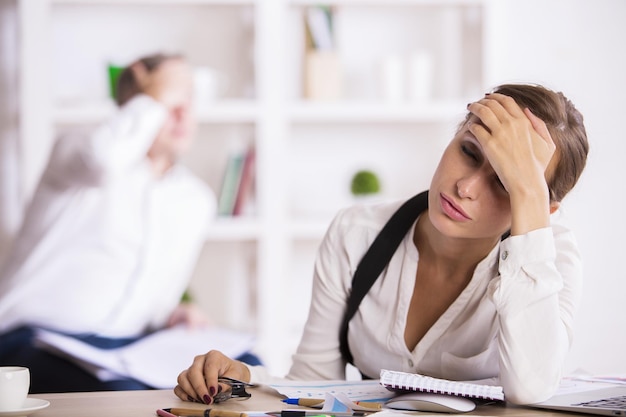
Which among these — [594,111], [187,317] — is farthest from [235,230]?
[594,111]

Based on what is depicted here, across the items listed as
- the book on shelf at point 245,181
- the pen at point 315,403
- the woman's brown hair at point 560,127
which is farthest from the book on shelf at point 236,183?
the pen at point 315,403

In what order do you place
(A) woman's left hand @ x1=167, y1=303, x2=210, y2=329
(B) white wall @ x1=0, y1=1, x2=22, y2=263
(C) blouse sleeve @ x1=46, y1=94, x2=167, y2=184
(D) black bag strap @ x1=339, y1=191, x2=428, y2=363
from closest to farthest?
(D) black bag strap @ x1=339, y1=191, x2=428, y2=363, (C) blouse sleeve @ x1=46, y1=94, x2=167, y2=184, (A) woman's left hand @ x1=167, y1=303, x2=210, y2=329, (B) white wall @ x1=0, y1=1, x2=22, y2=263

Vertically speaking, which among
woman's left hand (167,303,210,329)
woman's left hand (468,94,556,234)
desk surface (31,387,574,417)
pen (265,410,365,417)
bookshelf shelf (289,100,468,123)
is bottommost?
woman's left hand (167,303,210,329)

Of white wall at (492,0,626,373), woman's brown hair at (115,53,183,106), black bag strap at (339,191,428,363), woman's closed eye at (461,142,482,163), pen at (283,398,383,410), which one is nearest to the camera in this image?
pen at (283,398,383,410)

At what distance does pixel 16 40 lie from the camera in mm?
3555

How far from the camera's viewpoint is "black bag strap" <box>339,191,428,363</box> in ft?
4.92

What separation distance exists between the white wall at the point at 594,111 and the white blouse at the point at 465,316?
95.9 inches

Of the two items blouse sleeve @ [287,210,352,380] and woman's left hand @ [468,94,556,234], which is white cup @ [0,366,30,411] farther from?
woman's left hand @ [468,94,556,234]

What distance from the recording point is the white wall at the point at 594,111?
378 centimetres

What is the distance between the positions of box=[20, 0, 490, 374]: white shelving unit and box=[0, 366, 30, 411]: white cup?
236 cm

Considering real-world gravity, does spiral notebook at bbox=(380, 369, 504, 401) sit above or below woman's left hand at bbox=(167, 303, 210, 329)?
above

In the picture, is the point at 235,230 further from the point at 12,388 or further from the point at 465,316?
the point at 12,388

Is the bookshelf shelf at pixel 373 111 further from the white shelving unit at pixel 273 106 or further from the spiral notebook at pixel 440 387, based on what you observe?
the spiral notebook at pixel 440 387

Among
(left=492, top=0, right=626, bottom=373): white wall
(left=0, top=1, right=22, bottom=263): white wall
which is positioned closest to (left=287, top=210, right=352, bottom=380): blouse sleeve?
(left=0, top=1, right=22, bottom=263): white wall
